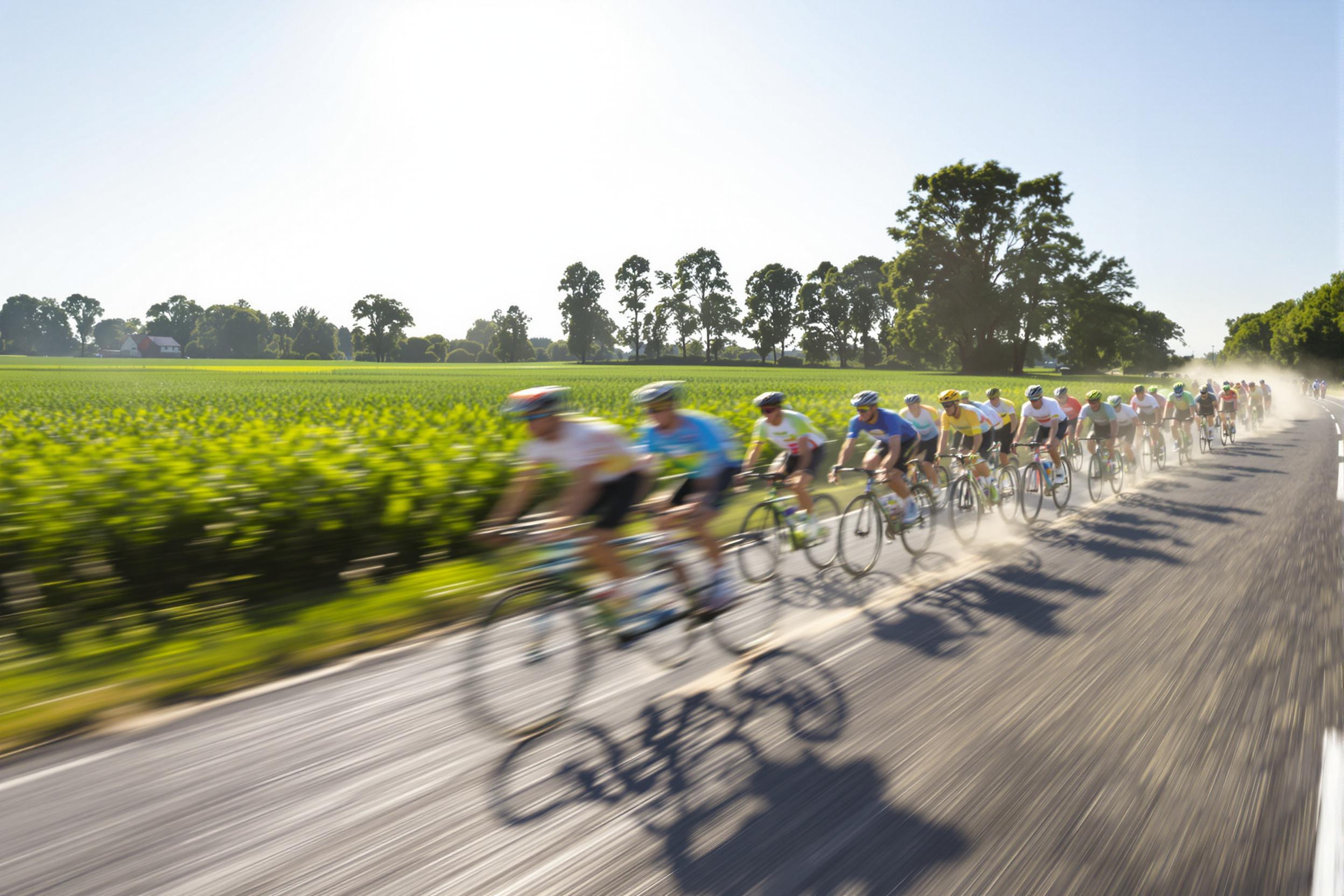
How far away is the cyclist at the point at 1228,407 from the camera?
2184cm

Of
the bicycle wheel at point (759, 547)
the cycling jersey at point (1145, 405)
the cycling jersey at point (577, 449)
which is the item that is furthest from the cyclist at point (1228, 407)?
the cycling jersey at point (577, 449)

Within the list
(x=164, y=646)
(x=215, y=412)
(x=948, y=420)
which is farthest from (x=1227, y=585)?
(x=215, y=412)

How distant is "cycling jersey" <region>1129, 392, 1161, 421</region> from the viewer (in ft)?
52.9

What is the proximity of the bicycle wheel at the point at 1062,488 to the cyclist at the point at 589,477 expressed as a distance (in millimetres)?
8560

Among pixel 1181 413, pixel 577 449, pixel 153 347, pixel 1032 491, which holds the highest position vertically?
pixel 153 347

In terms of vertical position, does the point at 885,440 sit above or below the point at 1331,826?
above

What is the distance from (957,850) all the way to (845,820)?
453mm

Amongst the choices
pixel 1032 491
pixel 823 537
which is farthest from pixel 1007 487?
pixel 823 537

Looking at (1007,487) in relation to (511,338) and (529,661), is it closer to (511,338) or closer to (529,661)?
(529,661)

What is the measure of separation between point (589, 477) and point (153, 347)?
546ft

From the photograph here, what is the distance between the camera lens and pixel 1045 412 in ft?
37.0

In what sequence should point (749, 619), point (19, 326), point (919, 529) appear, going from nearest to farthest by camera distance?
1. point (749, 619)
2. point (919, 529)
3. point (19, 326)

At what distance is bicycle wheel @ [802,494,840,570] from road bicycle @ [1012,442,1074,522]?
380 centimetres

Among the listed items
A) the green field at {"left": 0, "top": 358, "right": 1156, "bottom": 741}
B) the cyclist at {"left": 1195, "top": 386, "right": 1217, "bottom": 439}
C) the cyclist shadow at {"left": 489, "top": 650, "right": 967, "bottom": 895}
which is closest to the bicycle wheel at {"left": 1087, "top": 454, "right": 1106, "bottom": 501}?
the green field at {"left": 0, "top": 358, "right": 1156, "bottom": 741}
